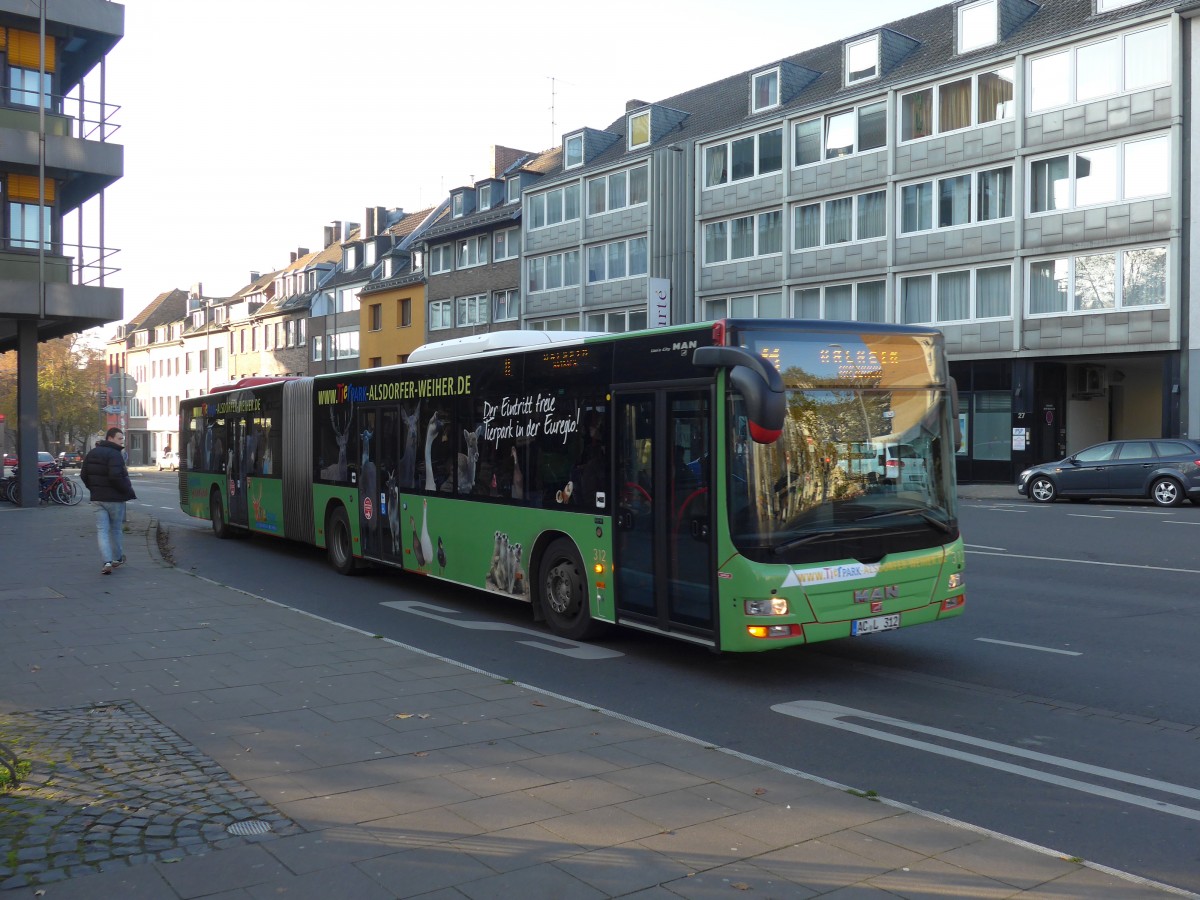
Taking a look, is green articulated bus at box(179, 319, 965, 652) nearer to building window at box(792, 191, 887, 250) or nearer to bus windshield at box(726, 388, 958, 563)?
bus windshield at box(726, 388, 958, 563)

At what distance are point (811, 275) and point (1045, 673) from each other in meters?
32.1

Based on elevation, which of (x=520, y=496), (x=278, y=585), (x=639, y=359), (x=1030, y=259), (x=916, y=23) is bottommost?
(x=278, y=585)

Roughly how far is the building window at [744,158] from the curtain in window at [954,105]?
6538mm

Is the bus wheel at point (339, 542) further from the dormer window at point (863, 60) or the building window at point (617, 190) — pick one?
the building window at point (617, 190)

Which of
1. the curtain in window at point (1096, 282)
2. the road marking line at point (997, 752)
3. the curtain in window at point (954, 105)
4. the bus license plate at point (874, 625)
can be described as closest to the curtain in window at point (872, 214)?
the curtain in window at point (954, 105)

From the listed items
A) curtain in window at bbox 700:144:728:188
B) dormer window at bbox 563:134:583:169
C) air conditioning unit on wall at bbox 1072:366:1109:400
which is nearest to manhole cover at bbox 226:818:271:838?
air conditioning unit on wall at bbox 1072:366:1109:400

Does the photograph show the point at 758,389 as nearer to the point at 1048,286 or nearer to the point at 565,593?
the point at 565,593

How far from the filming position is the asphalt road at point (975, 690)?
552cm

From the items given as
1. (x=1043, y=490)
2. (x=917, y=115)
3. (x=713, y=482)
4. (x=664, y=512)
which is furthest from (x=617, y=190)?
(x=713, y=482)

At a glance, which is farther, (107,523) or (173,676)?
(107,523)

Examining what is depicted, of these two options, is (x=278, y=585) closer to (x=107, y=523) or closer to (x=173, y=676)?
(x=107, y=523)

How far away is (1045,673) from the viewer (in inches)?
335

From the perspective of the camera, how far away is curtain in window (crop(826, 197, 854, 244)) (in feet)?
125

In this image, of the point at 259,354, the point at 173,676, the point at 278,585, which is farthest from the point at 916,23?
the point at 259,354
